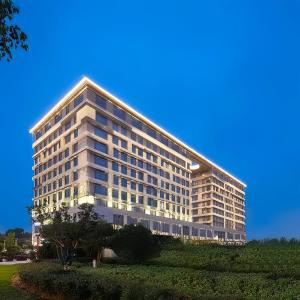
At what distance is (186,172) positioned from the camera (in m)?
125

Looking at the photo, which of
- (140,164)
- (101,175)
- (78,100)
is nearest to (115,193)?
(101,175)

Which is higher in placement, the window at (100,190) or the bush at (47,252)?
the window at (100,190)

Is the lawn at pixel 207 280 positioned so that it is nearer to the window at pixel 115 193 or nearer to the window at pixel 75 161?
the window at pixel 115 193

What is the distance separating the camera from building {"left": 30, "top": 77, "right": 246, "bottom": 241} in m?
83.9

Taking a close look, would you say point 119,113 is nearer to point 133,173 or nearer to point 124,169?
point 124,169

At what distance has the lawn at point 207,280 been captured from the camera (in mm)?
12234

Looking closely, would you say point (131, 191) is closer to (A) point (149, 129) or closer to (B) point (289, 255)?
(A) point (149, 129)

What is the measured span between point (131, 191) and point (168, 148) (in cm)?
2353

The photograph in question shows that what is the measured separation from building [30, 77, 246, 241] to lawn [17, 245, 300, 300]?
180ft

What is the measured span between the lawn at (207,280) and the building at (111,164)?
5471cm

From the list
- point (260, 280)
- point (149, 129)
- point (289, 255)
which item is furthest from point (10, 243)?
point (260, 280)

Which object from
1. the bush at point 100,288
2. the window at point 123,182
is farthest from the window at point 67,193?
the bush at point 100,288

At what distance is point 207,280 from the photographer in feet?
53.4

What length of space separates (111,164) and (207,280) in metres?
73.5
